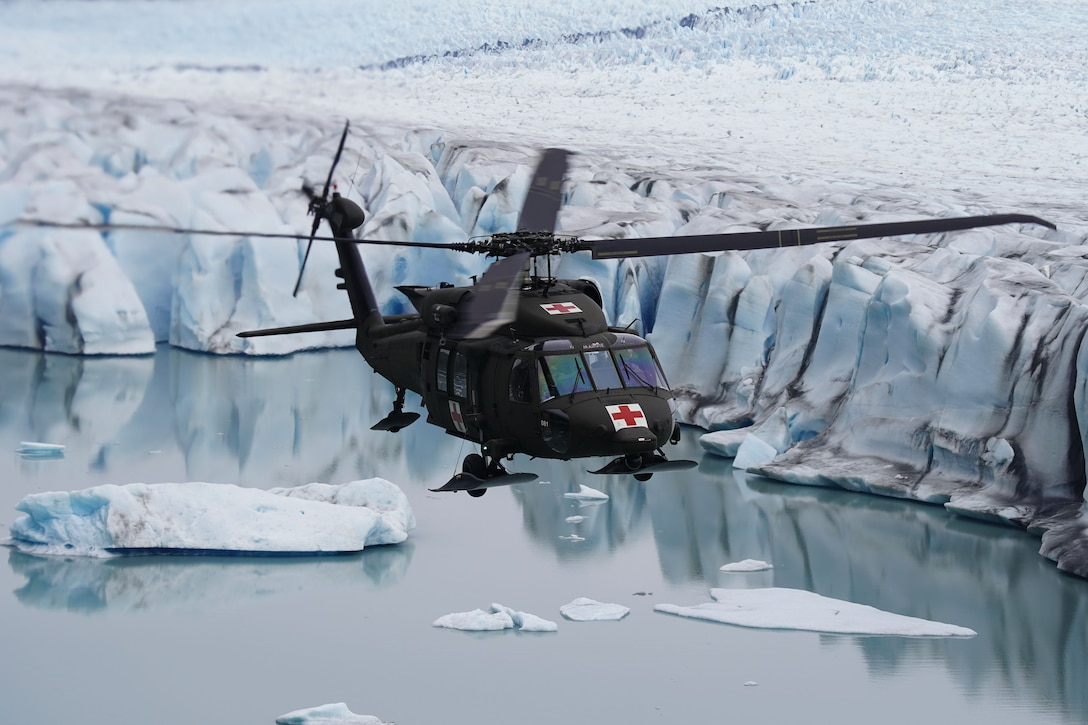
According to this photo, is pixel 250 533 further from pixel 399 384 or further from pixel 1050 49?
pixel 1050 49

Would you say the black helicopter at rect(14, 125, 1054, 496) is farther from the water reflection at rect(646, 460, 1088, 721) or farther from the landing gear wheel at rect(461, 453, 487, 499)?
the water reflection at rect(646, 460, 1088, 721)

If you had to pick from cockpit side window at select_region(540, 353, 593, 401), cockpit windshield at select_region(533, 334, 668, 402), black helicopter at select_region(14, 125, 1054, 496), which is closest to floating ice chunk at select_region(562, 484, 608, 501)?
black helicopter at select_region(14, 125, 1054, 496)

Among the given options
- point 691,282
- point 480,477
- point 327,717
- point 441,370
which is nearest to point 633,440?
point 480,477

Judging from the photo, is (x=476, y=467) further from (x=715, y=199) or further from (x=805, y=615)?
(x=715, y=199)

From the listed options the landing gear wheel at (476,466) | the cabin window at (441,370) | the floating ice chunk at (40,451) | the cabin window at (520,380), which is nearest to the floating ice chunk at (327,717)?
the cabin window at (441,370)

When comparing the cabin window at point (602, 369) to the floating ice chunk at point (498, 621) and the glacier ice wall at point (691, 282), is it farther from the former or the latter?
the glacier ice wall at point (691, 282)

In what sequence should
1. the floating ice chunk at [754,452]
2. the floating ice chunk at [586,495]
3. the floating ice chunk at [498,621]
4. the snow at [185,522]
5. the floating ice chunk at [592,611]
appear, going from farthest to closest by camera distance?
1. the floating ice chunk at [586,495]
2. the floating ice chunk at [754,452]
3. the snow at [185,522]
4. the floating ice chunk at [592,611]
5. the floating ice chunk at [498,621]

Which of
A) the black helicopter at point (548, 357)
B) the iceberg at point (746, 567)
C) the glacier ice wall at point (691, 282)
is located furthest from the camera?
the glacier ice wall at point (691, 282)
